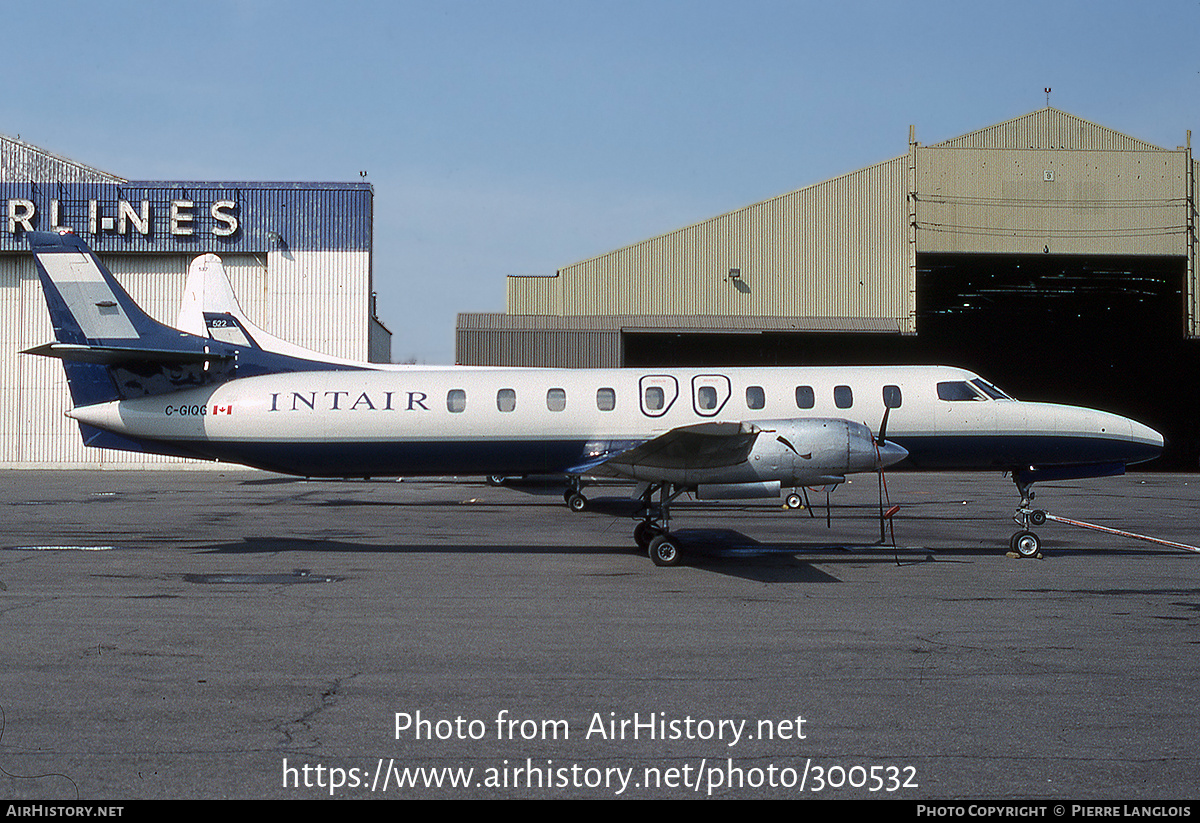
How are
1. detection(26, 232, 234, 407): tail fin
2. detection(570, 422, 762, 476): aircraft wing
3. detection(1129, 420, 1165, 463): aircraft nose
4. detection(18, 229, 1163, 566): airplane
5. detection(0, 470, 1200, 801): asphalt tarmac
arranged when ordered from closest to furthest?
detection(0, 470, 1200, 801): asphalt tarmac → detection(570, 422, 762, 476): aircraft wing → detection(1129, 420, 1165, 463): aircraft nose → detection(18, 229, 1163, 566): airplane → detection(26, 232, 234, 407): tail fin

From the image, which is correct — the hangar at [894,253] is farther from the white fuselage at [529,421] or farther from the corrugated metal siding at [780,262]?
the white fuselage at [529,421]

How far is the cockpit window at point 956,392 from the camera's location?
16406 mm

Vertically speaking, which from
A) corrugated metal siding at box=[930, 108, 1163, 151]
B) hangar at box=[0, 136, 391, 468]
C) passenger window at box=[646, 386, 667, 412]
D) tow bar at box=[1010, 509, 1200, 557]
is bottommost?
tow bar at box=[1010, 509, 1200, 557]

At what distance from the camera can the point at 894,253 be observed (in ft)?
133

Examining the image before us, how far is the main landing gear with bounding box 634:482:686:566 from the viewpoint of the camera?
14.1 meters

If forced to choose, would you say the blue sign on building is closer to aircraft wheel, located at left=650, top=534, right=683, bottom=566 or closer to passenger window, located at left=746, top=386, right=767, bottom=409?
passenger window, located at left=746, top=386, right=767, bottom=409

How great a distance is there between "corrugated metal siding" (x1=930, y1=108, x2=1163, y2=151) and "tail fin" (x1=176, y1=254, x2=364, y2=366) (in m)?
28.6

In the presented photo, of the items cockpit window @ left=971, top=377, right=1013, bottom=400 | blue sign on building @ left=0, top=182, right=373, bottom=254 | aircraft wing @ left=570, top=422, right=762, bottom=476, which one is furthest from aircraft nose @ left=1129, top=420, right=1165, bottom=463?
blue sign on building @ left=0, top=182, right=373, bottom=254

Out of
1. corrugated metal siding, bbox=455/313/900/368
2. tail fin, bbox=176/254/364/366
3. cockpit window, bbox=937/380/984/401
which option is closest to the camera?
cockpit window, bbox=937/380/984/401

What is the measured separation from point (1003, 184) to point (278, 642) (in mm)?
37603

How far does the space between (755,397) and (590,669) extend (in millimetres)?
9159

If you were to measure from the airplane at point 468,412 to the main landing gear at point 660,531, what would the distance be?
Result: 326 mm

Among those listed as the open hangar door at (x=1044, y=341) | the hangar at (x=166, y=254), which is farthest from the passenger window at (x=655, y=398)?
the hangar at (x=166, y=254)
